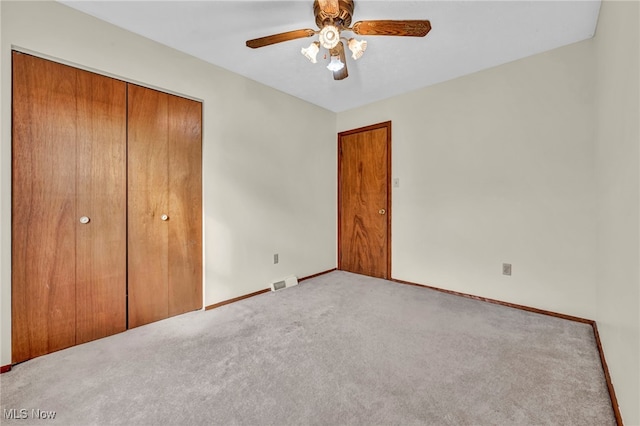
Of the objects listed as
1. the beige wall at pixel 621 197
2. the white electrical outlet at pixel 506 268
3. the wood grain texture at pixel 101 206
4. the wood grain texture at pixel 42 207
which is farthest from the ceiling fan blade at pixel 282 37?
the white electrical outlet at pixel 506 268

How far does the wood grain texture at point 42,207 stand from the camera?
1.72 m

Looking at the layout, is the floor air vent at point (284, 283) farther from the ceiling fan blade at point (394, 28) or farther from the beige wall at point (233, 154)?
the ceiling fan blade at point (394, 28)

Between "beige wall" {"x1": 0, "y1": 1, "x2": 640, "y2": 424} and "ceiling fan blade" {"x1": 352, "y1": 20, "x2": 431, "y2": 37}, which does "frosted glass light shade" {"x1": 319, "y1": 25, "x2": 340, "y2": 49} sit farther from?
"beige wall" {"x1": 0, "y1": 1, "x2": 640, "y2": 424}

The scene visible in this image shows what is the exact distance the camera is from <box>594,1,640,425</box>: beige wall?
3.60ft

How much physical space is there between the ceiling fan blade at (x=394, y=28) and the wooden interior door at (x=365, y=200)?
6.41 ft

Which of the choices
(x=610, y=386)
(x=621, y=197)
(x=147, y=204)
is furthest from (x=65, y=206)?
(x=610, y=386)

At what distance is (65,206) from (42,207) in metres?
0.12

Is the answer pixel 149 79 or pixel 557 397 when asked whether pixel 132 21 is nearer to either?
pixel 149 79

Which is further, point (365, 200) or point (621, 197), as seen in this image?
point (365, 200)

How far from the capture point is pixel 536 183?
8.31ft

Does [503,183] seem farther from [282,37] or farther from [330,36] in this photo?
[282,37]

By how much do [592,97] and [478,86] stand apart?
37.0 inches

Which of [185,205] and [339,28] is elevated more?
[339,28]

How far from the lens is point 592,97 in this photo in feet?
7.39
